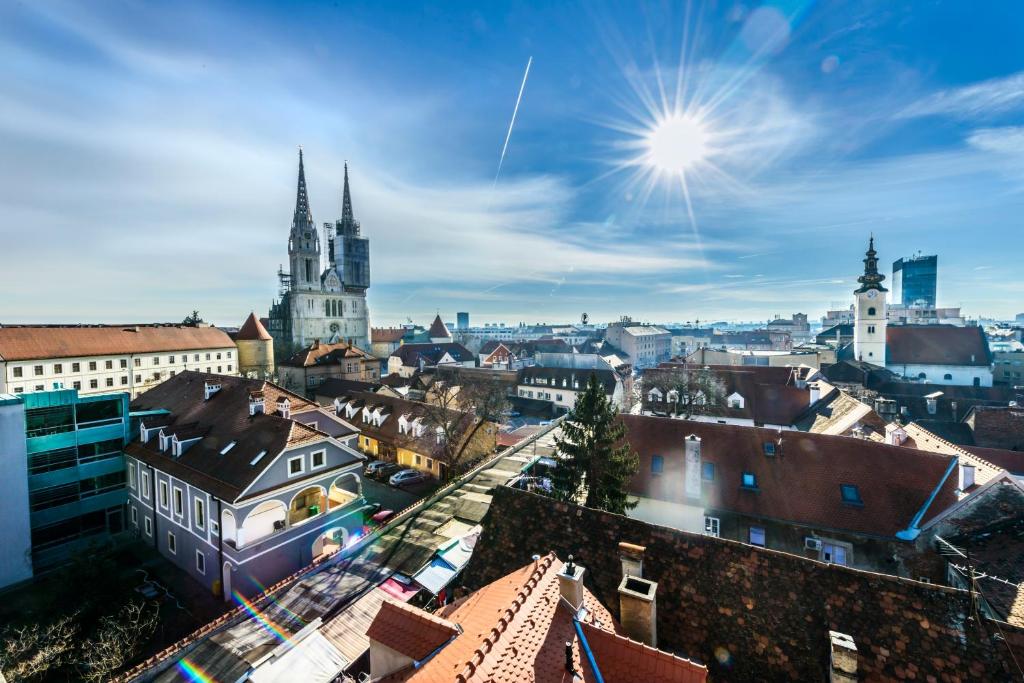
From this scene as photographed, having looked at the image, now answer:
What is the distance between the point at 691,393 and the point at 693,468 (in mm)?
23306

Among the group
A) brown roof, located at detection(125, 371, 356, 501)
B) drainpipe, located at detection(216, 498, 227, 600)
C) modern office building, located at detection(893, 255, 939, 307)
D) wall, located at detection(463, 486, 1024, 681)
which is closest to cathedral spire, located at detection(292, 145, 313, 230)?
brown roof, located at detection(125, 371, 356, 501)

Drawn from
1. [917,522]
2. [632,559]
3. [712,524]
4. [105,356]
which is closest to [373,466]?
[712,524]

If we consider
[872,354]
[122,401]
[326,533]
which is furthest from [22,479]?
[872,354]

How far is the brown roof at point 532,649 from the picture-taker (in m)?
5.11

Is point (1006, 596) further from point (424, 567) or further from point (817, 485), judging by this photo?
point (424, 567)

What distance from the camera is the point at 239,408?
22219 mm

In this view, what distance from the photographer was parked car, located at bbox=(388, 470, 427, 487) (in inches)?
1171

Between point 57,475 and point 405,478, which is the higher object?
point 57,475

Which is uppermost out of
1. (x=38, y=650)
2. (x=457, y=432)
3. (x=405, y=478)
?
(x=457, y=432)

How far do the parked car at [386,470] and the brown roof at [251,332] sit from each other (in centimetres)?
4881

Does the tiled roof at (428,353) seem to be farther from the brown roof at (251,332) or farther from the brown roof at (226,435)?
the brown roof at (226,435)

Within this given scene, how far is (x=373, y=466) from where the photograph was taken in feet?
106

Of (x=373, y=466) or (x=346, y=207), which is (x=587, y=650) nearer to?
(x=373, y=466)

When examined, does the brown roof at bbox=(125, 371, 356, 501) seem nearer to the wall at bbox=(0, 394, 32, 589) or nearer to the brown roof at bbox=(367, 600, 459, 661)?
the wall at bbox=(0, 394, 32, 589)
